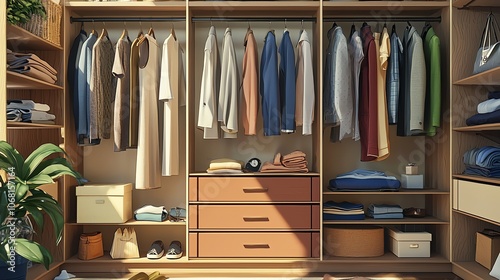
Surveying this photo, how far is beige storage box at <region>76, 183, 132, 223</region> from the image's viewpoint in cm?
403

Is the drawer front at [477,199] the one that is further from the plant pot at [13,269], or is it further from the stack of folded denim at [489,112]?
the plant pot at [13,269]

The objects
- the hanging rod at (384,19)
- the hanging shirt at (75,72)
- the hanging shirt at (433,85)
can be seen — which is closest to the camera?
the hanging shirt at (433,85)

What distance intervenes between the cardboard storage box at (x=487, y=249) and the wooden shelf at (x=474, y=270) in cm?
3

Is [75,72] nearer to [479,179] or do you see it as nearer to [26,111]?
[26,111]

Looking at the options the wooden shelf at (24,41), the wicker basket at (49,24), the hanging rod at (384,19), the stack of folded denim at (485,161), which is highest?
the hanging rod at (384,19)

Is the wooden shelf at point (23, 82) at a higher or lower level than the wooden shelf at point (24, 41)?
lower

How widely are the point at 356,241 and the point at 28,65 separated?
2483 millimetres

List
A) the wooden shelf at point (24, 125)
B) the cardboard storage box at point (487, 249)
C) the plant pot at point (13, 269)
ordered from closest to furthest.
→ 1. the plant pot at point (13, 269)
2. the wooden shelf at point (24, 125)
3. the cardboard storage box at point (487, 249)

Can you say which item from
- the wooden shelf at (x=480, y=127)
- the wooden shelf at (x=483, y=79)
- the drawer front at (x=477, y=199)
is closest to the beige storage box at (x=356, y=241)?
the drawer front at (x=477, y=199)

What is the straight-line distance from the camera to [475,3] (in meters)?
3.79

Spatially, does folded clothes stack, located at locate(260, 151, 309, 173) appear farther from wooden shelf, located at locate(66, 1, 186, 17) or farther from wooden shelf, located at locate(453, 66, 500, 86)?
wooden shelf, located at locate(66, 1, 186, 17)

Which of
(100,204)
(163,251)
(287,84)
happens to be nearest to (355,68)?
(287,84)

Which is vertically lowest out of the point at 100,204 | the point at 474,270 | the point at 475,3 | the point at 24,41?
the point at 474,270

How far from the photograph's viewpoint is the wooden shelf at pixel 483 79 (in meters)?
3.34
